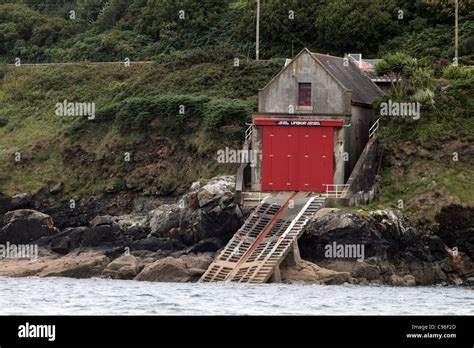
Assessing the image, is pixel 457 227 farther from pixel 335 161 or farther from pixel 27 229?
pixel 27 229

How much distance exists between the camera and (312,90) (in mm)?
64375

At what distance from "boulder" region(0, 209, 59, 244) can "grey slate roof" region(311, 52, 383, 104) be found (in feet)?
44.2

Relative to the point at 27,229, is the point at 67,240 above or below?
below

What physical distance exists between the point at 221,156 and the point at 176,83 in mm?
10097

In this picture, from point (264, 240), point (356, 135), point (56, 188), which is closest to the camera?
point (264, 240)

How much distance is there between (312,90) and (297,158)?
9.77 feet

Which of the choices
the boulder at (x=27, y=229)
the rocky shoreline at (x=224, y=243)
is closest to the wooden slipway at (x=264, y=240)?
the rocky shoreline at (x=224, y=243)

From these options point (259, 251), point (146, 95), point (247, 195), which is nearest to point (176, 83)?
point (146, 95)

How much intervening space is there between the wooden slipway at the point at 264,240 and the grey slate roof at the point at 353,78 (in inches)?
247

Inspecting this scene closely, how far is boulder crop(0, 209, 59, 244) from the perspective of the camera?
63188 millimetres

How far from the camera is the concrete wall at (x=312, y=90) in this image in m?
64.2

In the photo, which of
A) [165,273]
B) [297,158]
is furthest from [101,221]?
[297,158]

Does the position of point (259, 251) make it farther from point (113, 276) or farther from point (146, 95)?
point (146, 95)

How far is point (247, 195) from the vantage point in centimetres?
6247
